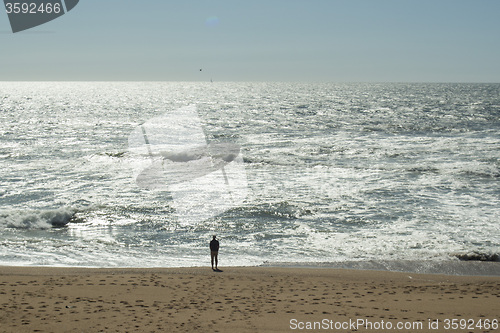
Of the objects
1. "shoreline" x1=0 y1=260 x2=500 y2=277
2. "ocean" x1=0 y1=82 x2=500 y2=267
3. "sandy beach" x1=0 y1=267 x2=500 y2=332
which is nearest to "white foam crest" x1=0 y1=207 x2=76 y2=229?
"ocean" x1=0 y1=82 x2=500 y2=267

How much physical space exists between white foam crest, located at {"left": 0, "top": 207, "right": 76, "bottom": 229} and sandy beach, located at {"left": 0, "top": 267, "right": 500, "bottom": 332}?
618 cm

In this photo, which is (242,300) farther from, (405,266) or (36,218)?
(36,218)

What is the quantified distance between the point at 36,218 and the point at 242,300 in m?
12.6

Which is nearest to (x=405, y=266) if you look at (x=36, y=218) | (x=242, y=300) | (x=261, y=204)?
(x=242, y=300)

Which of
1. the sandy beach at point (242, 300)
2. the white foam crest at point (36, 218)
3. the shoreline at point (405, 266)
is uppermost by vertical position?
the white foam crest at point (36, 218)

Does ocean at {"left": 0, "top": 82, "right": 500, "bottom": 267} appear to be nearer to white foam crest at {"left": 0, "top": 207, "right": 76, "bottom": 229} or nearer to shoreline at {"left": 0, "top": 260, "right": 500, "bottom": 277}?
white foam crest at {"left": 0, "top": 207, "right": 76, "bottom": 229}

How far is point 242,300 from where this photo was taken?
11453 millimetres

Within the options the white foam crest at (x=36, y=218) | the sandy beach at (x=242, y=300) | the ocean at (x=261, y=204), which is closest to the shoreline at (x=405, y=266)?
the ocean at (x=261, y=204)

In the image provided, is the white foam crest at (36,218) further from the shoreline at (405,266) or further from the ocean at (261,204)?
the shoreline at (405,266)

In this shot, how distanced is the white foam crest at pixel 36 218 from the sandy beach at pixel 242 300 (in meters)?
6.18

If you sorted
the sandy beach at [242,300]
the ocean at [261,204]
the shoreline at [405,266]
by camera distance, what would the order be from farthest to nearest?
the ocean at [261,204] → the shoreline at [405,266] → the sandy beach at [242,300]

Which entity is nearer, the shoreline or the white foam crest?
the shoreline

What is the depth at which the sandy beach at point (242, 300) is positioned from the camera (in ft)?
32.0

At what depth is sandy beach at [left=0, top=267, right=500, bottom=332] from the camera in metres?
9.75
